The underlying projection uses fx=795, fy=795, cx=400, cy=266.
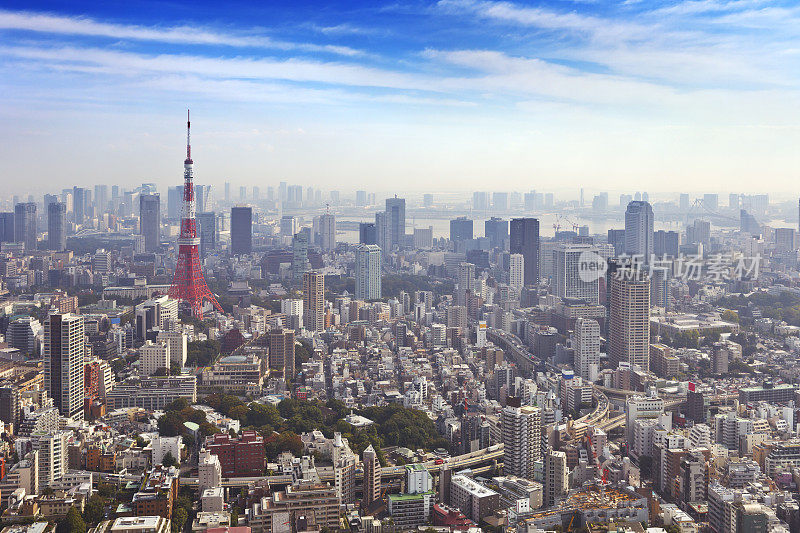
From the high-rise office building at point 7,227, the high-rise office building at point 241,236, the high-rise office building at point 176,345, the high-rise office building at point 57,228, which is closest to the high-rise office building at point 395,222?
the high-rise office building at point 241,236

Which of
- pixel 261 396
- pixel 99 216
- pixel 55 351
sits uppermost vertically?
pixel 99 216

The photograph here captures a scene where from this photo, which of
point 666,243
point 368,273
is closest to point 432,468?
point 666,243

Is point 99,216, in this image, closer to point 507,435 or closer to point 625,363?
point 625,363

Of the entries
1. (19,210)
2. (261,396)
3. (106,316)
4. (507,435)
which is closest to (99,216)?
(19,210)

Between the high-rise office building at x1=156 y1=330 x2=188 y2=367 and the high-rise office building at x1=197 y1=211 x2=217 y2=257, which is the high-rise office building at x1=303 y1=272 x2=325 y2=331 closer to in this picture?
the high-rise office building at x1=156 y1=330 x2=188 y2=367

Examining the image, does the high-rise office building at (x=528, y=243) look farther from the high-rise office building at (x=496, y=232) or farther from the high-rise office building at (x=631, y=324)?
the high-rise office building at (x=631, y=324)

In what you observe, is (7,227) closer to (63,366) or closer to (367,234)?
(367,234)
